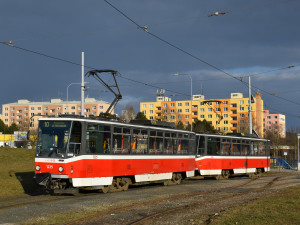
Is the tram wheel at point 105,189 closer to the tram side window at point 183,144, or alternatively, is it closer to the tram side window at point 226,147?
the tram side window at point 183,144

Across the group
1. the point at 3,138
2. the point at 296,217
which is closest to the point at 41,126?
the point at 296,217

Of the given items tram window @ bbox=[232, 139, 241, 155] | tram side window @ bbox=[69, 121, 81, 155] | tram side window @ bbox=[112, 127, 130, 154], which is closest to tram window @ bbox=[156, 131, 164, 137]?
tram side window @ bbox=[112, 127, 130, 154]

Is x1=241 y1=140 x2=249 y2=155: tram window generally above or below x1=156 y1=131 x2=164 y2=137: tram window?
below

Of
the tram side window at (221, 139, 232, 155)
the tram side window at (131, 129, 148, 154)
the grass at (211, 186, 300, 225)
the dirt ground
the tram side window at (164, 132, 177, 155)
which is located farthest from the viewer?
the tram side window at (221, 139, 232, 155)

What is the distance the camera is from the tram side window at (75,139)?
16.3 m

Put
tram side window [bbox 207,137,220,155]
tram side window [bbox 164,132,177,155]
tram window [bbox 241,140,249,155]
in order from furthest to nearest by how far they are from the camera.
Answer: tram window [bbox 241,140,249,155]
tram side window [bbox 207,137,220,155]
tram side window [bbox 164,132,177,155]

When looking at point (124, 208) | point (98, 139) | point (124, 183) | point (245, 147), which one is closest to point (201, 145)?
point (245, 147)

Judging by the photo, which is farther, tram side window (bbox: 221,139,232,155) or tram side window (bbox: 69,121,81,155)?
tram side window (bbox: 221,139,232,155)

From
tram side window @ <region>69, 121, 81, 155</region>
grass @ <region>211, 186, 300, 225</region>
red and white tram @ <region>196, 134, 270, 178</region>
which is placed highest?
tram side window @ <region>69, 121, 81, 155</region>

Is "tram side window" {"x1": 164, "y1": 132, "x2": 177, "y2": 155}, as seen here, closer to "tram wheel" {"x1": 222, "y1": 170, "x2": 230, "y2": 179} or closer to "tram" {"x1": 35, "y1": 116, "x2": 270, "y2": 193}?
"tram" {"x1": 35, "y1": 116, "x2": 270, "y2": 193}

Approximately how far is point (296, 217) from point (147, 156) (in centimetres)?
1029

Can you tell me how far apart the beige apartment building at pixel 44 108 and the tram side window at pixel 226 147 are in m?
107

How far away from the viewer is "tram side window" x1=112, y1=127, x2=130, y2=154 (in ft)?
60.2

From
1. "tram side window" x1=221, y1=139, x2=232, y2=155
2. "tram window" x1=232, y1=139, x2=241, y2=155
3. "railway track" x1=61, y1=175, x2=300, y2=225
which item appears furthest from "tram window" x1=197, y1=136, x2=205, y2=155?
"railway track" x1=61, y1=175, x2=300, y2=225
